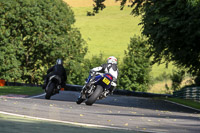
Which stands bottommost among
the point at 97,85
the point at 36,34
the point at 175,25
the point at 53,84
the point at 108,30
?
the point at 53,84

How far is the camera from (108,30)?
110875 mm

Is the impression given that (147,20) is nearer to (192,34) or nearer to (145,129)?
(192,34)

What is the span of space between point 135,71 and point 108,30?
3717 centimetres

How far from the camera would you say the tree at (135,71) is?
74250 millimetres

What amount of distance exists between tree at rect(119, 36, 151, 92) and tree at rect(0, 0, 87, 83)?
18578 mm

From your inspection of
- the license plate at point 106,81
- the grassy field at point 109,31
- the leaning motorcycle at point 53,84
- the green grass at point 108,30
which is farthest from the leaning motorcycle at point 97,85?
the green grass at point 108,30

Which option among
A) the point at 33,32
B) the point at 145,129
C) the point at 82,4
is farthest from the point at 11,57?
the point at 82,4

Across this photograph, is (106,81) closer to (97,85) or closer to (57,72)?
(97,85)

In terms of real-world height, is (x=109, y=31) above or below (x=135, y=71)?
above

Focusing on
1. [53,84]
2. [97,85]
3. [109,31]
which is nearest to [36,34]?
[53,84]

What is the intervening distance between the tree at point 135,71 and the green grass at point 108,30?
13.6 metres

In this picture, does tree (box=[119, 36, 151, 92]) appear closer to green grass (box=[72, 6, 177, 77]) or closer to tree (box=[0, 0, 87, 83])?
green grass (box=[72, 6, 177, 77])

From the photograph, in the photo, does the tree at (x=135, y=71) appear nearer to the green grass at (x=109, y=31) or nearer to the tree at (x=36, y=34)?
the green grass at (x=109, y=31)

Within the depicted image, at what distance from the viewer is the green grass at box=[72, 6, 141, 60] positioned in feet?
320
